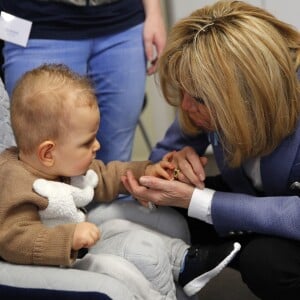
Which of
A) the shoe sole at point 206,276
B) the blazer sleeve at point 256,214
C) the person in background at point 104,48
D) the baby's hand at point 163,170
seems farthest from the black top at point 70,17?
the shoe sole at point 206,276

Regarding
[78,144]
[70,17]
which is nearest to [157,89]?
[70,17]

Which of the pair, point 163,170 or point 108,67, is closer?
point 163,170

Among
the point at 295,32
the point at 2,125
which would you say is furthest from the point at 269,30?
the point at 2,125

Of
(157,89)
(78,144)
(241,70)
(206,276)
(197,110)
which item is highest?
(241,70)

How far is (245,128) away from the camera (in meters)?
1.15

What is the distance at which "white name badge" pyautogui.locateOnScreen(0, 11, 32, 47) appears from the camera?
1472mm

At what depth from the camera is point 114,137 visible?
165 cm

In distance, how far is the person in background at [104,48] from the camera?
1.48 m

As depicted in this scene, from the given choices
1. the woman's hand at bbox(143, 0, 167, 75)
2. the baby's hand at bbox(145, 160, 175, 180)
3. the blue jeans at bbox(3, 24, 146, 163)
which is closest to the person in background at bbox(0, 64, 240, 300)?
the baby's hand at bbox(145, 160, 175, 180)

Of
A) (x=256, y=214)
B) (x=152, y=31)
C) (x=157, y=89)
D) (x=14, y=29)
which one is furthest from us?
(x=157, y=89)

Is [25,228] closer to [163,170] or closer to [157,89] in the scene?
[163,170]

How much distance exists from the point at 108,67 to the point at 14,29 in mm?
265

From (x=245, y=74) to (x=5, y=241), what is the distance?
22.1 inches

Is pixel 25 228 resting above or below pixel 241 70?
below
